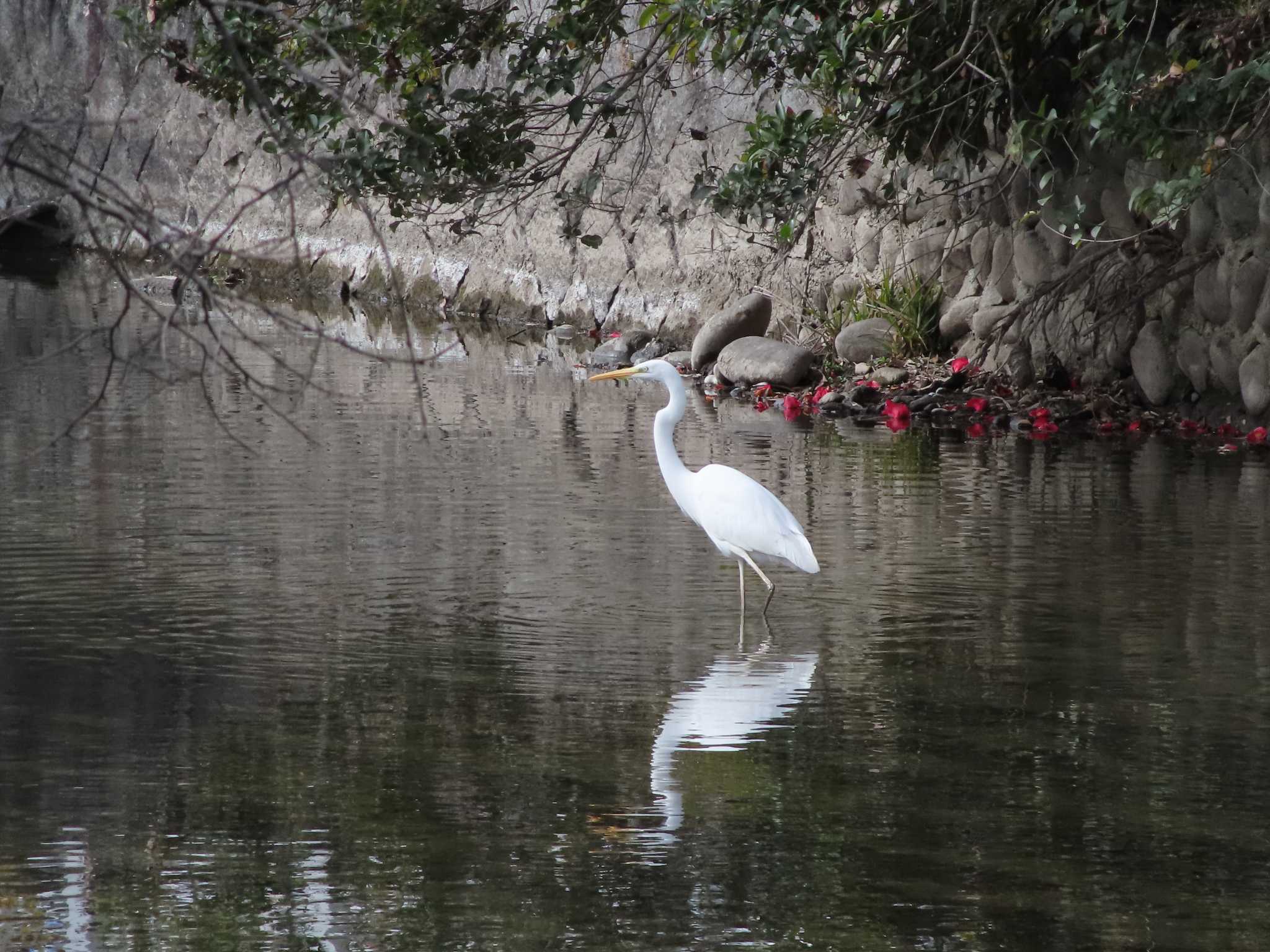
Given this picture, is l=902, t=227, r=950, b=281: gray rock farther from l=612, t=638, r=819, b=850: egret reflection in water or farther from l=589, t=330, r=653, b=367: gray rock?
l=612, t=638, r=819, b=850: egret reflection in water

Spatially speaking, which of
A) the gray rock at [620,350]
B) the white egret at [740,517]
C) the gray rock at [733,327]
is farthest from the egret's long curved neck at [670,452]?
the gray rock at [620,350]

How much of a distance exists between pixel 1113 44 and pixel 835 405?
3945mm

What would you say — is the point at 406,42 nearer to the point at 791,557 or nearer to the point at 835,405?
the point at 791,557

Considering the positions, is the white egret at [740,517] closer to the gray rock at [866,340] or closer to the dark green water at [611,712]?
the dark green water at [611,712]

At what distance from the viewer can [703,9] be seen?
9.28 meters

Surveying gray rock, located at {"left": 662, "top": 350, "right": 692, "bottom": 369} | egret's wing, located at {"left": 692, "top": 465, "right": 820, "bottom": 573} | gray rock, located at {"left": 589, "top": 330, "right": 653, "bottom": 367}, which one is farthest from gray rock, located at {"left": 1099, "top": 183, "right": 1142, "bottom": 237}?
egret's wing, located at {"left": 692, "top": 465, "right": 820, "bottom": 573}

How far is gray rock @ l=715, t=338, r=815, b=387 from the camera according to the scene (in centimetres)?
1465

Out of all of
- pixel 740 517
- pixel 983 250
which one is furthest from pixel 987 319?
pixel 740 517

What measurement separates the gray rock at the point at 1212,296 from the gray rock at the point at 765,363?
3723mm

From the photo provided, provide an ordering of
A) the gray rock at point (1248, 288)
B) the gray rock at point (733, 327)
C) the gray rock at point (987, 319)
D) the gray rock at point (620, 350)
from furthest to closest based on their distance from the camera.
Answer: the gray rock at point (620, 350)
the gray rock at point (733, 327)
the gray rock at point (987, 319)
the gray rock at point (1248, 288)

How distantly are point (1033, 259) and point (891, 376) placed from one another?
1.52 metres

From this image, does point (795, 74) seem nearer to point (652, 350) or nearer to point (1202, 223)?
point (1202, 223)

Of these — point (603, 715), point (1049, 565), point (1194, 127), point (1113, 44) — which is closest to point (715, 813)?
point (603, 715)

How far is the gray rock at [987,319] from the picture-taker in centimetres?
1361
